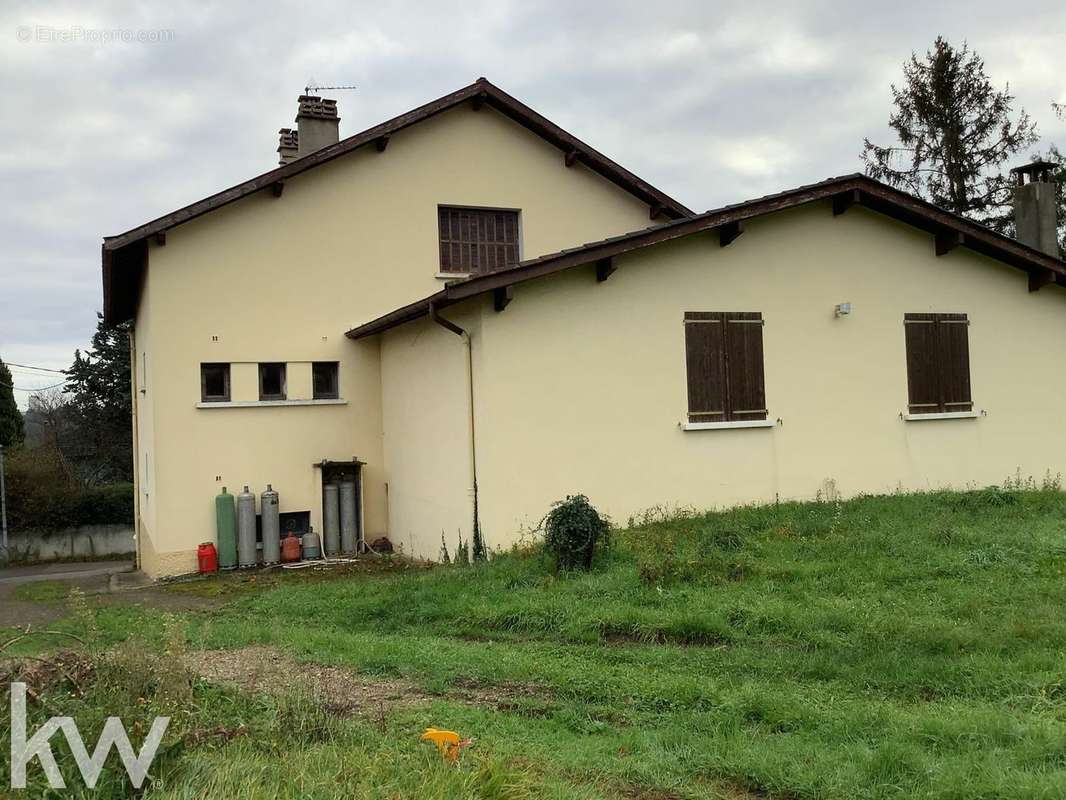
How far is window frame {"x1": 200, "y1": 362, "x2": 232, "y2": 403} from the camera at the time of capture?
14.0m

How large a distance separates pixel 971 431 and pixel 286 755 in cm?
1222

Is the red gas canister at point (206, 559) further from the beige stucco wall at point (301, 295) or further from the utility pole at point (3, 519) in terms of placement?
the utility pole at point (3, 519)

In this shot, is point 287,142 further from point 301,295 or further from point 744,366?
point 744,366

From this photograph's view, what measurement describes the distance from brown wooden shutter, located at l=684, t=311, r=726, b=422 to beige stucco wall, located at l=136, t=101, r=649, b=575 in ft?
14.9

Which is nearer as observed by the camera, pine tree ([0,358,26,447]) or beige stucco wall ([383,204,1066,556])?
beige stucco wall ([383,204,1066,556])

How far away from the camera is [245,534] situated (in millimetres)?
13695

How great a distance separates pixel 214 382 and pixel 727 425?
7.89 m

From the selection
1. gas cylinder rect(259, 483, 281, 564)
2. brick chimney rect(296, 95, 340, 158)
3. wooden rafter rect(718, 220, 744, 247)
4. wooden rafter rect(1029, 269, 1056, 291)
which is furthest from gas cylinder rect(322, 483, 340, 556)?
wooden rafter rect(1029, 269, 1056, 291)

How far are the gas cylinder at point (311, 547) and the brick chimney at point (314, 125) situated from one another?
704 cm

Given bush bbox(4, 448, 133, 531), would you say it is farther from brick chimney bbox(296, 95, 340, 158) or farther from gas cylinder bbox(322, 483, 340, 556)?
brick chimney bbox(296, 95, 340, 158)

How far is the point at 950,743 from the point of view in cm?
463

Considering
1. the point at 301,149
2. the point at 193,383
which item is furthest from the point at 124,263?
the point at 301,149

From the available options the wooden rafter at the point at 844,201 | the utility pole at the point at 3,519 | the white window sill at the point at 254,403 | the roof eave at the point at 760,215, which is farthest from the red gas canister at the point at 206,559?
the utility pole at the point at 3,519

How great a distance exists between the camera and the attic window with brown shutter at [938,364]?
44.0 ft
